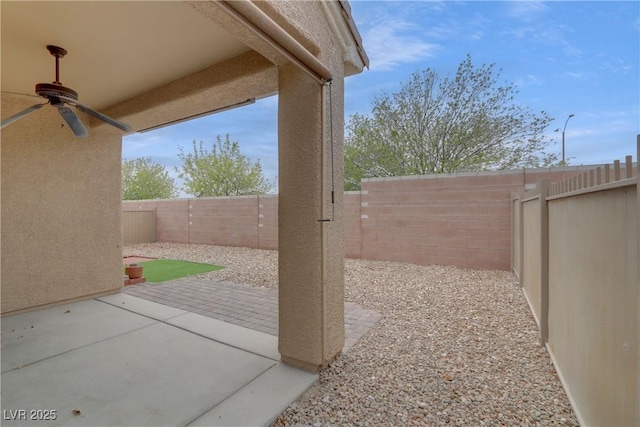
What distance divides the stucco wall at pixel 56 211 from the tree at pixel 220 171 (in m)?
12.8

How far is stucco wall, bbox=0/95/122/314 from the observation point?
390 cm

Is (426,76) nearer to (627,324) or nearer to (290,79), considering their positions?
(290,79)

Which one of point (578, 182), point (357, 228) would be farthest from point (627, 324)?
point (357, 228)

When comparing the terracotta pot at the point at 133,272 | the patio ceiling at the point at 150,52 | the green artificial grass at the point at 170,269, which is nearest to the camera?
the patio ceiling at the point at 150,52

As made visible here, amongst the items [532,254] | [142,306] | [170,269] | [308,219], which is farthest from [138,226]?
[532,254]

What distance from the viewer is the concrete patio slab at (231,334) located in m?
2.99

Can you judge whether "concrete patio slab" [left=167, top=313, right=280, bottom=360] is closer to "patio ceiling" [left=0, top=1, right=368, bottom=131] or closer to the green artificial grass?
"patio ceiling" [left=0, top=1, right=368, bottom=131]

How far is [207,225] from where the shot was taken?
11.5 metres

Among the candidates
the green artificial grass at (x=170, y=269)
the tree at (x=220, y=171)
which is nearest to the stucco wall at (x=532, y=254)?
the green artificial grass at (x=170, y=269)

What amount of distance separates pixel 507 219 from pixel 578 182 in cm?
465

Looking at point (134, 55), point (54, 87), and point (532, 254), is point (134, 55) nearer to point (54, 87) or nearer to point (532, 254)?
point (54, 87)

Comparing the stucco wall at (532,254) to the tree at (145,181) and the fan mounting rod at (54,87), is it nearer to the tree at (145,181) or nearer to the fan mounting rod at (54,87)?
the fan mounting rod at (54,87)

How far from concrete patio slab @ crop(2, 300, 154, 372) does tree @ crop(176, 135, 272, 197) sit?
13731mm

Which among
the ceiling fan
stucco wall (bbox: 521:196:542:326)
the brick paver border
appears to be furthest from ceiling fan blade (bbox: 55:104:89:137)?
stucco wall (bbox: 521:196:542:326)
